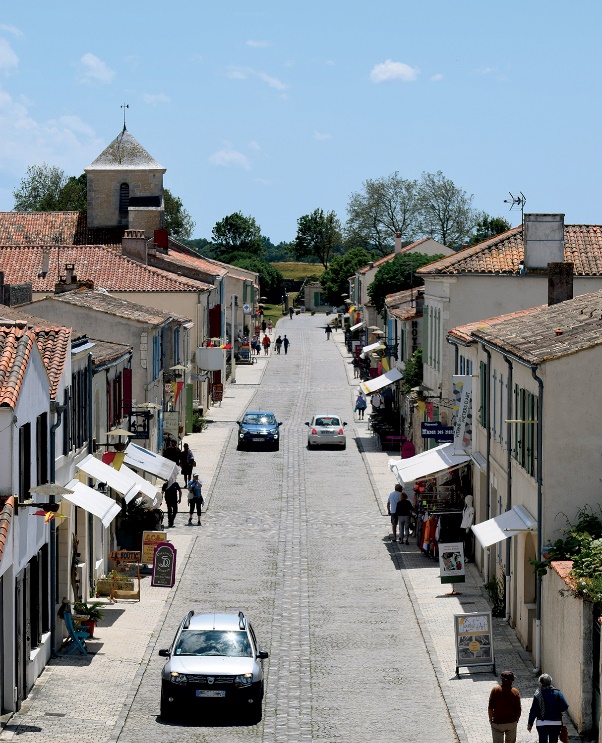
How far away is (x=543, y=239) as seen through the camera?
132 feet

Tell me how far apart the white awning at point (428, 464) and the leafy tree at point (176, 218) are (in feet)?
320

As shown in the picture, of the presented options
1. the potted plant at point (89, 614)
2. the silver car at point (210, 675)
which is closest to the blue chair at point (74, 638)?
the potted plant at point (89, 614)

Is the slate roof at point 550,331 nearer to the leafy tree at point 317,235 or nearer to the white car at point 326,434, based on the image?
the white car at point 326,434

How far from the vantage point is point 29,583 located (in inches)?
862

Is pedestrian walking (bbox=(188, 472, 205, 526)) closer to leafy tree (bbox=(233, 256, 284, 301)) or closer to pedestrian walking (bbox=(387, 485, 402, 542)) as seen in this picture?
pedestrian walking (bbox=(387, 485, 402, 542))

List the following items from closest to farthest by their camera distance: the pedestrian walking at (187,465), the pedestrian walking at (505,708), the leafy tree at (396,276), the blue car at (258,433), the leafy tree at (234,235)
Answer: the pedestrian walking at (505,708) → the pedestrian walking at (187,465) → the blue car at (258,433) → the leafy tree at (396,276) → the leafy tree at (234,235)

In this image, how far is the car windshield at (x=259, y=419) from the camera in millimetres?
53156

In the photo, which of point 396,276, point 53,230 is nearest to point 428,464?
point 396,276

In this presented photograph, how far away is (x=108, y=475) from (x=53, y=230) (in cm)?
5456

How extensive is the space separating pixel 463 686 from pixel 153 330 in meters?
23.6

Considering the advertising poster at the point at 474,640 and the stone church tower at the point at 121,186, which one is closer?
the advertising poster at the point at 474,640

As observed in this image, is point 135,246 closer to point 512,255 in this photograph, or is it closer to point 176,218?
point 512,255

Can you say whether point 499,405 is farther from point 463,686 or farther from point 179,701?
point 179,701

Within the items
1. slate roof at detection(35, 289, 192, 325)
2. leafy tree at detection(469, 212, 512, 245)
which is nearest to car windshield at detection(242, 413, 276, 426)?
slate roof at detection(35, 289, 192, 325)
